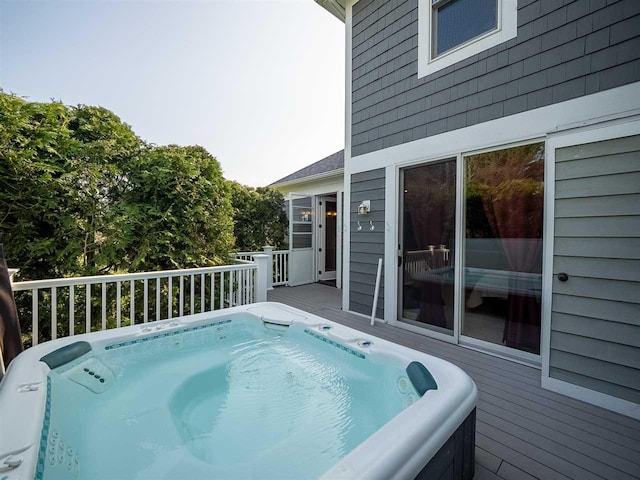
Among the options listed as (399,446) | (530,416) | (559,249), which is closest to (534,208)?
(559,249)

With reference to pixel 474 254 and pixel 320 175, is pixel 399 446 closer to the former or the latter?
pixel 474 254

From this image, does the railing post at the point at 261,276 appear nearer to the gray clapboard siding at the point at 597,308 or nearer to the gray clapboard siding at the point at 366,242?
the gray clapboard siding at the point at 366,242

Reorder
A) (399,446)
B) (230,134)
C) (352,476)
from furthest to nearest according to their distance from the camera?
(230,134) → (399,446) → (352,476)

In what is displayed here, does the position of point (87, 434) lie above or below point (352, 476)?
below

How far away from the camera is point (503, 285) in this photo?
10.1ft

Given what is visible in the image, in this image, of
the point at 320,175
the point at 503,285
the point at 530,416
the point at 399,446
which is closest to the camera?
the point at 399,446

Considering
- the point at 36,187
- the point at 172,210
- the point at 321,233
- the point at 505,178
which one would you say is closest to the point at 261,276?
the point at 172,210

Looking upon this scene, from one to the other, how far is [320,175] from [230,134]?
281 cm

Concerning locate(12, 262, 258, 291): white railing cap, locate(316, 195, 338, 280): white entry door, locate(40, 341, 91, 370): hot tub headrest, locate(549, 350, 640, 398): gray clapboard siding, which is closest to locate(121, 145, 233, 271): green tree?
locate(12, 262, 258, 291): white railing cap

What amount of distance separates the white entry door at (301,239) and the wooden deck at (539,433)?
4633mm

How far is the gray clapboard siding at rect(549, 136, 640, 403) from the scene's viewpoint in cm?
219

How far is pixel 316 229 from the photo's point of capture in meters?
7.38

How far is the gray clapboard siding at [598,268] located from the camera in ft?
7.17

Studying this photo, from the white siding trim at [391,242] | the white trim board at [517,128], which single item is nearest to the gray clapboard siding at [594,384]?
the white siding trim at [391,242]
